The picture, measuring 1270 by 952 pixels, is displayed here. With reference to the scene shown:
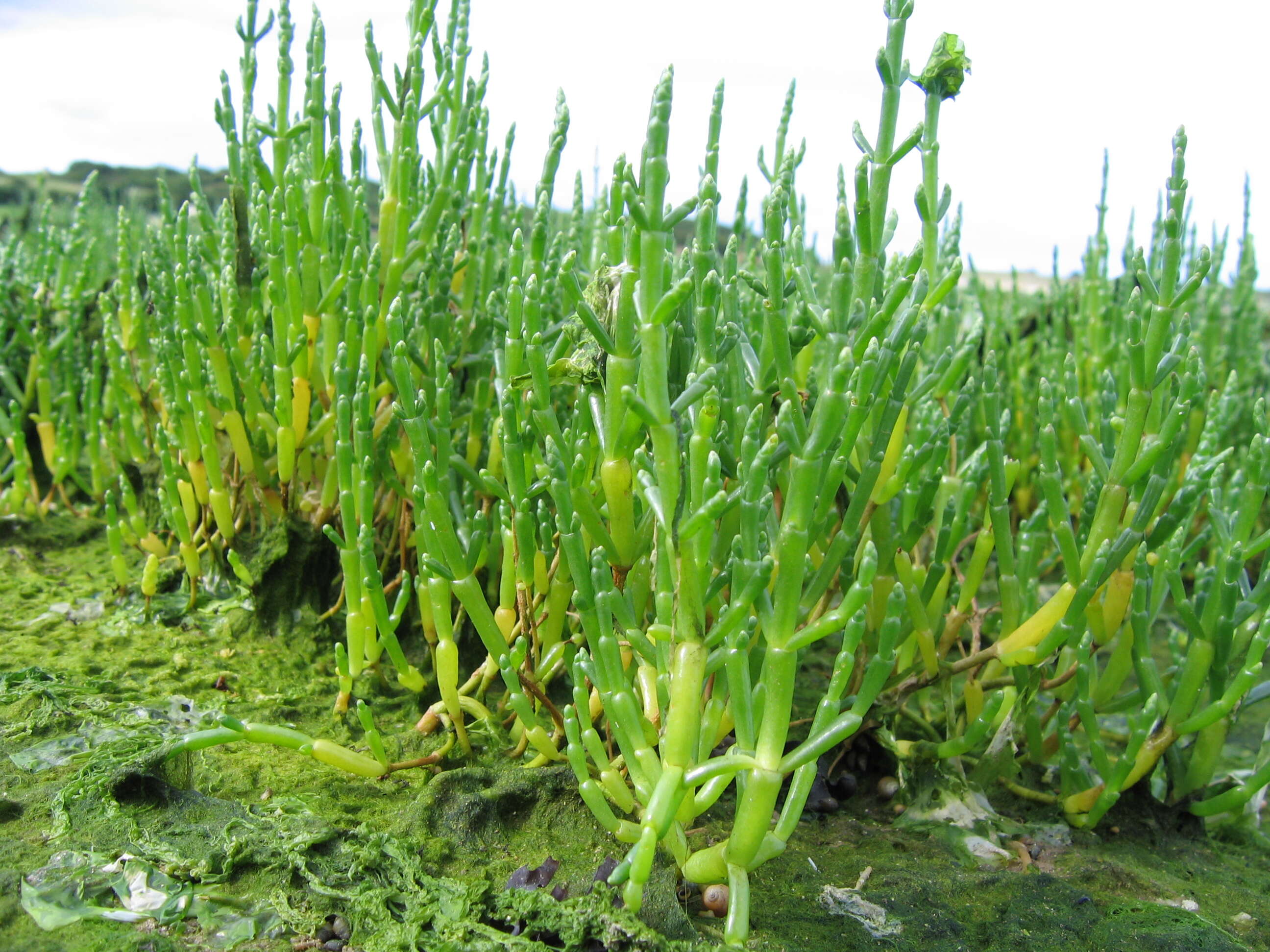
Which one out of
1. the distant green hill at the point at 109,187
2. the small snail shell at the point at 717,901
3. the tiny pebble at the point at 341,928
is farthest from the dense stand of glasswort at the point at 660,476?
the distant green hill at the point at 109,187

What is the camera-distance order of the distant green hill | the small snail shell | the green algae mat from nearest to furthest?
1. the green algae mat
2. the small snail shell
3. the distant green hill

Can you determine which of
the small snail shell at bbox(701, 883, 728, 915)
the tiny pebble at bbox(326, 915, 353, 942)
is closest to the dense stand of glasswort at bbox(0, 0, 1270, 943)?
the small snail shell at bbox(701, 883, 728, 915)

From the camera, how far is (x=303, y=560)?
189 centimetres

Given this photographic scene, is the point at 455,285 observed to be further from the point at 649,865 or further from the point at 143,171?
the point at 143,171

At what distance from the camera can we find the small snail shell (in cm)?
115

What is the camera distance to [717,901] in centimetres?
115

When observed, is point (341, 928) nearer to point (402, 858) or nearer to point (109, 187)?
Result: point (402, 858)

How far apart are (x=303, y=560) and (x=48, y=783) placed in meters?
0.69

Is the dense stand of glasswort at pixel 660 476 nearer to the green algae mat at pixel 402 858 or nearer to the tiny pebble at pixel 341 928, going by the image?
the green algae mat at pixel 402 858

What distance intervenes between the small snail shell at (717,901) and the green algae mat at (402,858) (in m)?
0.01

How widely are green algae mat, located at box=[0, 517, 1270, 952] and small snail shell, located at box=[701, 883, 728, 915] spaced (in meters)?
0.01

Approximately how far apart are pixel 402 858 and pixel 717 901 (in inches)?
15.7

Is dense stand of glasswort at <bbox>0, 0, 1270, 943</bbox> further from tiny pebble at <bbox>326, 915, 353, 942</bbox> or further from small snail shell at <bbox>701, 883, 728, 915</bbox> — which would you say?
tiny pebble at <bbox>326, 915, 353, 942</bbox>

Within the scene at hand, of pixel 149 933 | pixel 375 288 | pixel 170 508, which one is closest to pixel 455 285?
pixel 375 288
